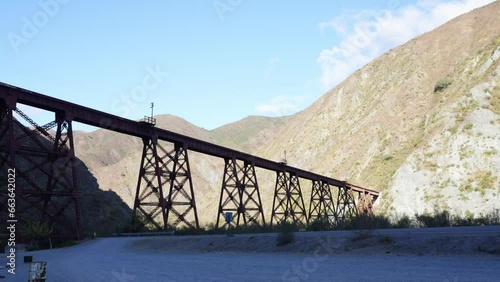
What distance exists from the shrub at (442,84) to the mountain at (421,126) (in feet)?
0.48

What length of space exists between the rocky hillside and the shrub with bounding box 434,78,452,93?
0.22 m

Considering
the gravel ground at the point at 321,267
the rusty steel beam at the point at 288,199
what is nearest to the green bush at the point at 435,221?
the gravel ground at the point at 321,267

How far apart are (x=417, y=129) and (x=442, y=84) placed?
10.1 meters

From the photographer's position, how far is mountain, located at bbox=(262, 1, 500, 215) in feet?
156

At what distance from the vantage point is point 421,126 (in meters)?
66.6

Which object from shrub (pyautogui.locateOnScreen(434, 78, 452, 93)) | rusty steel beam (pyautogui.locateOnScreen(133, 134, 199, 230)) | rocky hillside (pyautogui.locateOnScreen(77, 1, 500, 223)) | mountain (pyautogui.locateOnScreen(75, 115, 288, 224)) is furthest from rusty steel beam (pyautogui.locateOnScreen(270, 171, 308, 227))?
mountain (pyautogui.locateOnScreen(75, 115, 288, 224))

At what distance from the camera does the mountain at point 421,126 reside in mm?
47531

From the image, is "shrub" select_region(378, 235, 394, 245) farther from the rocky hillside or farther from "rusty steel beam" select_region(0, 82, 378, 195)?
"rusty steel beam" select_region(0, 82, 378, 195)


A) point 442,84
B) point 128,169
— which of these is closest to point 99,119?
point 442,84

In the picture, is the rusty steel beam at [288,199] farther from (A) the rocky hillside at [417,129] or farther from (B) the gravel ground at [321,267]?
(B) the gravel ground at [321,267]

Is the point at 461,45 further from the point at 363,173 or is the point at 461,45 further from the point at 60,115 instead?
the point at 60,115

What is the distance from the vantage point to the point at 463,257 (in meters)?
9.17

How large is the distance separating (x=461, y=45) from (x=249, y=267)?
85.2m

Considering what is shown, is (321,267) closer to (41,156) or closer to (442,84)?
(41,156)
